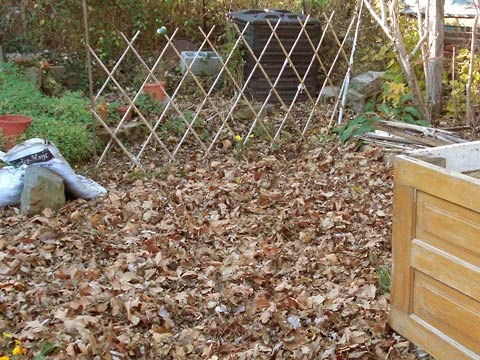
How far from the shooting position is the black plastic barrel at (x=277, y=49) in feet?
22.1

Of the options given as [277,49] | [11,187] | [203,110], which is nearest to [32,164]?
[11,187]

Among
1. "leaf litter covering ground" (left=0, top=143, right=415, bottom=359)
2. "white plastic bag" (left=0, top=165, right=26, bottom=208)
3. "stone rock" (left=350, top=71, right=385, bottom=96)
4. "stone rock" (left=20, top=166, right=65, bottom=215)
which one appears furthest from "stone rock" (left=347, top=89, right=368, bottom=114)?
"white plastic bag" (left=0, top=165, right=26, bottom=208)

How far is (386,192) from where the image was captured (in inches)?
Answer: 186

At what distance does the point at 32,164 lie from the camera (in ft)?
14.8

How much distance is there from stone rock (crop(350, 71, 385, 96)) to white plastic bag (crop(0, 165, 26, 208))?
3368mm

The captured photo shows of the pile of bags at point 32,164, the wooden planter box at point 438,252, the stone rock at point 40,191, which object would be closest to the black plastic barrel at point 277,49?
the pile of bags at point 32,164

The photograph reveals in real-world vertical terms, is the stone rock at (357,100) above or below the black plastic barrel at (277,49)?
below

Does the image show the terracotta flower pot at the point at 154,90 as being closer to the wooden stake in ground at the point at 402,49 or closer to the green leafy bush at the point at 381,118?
the green leafy bush at the point at 381,118

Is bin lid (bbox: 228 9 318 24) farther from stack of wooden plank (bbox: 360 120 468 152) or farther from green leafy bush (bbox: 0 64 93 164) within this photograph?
green leafy bush (bbox: 0 64 93 164)

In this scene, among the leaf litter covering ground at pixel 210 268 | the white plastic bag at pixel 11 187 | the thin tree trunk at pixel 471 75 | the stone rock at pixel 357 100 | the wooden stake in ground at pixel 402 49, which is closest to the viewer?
the leaf litter covering ground at pixel 210 268

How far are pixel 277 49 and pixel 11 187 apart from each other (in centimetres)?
336

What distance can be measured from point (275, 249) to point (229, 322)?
0.82 metres

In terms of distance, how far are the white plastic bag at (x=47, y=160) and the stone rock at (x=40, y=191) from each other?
11cm

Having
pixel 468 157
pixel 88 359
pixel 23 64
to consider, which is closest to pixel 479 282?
pixel 468 157
